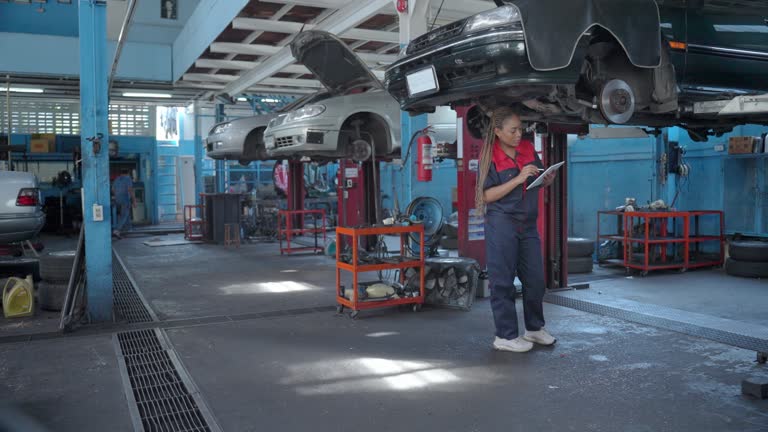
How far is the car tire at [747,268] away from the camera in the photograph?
7055 mm

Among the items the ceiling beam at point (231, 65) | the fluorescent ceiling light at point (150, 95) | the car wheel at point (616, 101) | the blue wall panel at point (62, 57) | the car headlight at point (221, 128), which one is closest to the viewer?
the car wheel at point (616, 101)

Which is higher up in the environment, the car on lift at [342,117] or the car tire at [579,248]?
the car on lift at [342,117]

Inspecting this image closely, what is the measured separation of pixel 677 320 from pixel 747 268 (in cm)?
311

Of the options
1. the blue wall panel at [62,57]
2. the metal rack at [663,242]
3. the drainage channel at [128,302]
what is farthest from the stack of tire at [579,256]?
the blue wall panel at [62,57]

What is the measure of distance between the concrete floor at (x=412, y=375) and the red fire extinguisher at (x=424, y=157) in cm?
141

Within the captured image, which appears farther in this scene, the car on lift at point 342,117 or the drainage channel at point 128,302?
the car on lift at point 342,117

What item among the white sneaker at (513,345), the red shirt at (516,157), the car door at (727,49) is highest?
the car door at (727,49)

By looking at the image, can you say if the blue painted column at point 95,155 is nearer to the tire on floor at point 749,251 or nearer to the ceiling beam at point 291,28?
the ceiling beam at point 291,28

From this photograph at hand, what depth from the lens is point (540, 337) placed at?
406cm

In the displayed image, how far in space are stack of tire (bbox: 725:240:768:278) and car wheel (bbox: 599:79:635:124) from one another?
4417 mm

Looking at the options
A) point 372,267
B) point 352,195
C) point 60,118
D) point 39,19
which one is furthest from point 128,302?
point 60,118

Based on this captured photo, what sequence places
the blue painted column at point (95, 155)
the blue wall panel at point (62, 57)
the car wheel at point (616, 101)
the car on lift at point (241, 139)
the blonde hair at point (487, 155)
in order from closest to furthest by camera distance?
1. the car wheel at point (616, 101)
2. the blonde hair at point (487, 155)
3. the blue painted column at point (95, 155)
4. the car on lift at point (241, 139)
5. the blue wall panel at point (62, 57)

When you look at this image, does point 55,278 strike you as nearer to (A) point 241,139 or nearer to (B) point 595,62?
(B) point 595,62

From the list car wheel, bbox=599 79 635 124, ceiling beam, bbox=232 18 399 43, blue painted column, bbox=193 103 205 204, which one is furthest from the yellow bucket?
blue painted column, bbox=193 103 205 204
